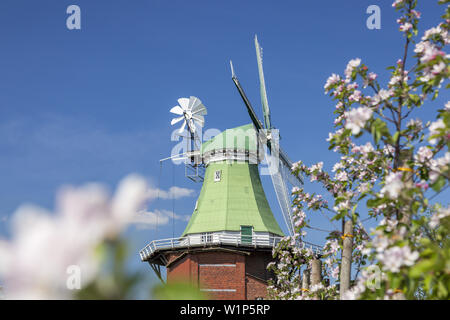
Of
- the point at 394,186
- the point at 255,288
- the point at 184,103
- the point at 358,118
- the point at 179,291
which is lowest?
the point at 255,288

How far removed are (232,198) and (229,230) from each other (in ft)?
8.51

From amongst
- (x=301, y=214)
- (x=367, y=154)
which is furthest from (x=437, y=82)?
(x=301, y=214)

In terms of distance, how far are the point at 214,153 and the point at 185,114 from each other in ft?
14.0

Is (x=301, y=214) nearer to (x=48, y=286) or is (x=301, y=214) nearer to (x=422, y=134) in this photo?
(x=422, y=134)

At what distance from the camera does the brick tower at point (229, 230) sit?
24.3 m

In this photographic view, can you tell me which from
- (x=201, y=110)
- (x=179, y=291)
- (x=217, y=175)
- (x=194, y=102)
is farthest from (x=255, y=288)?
(x=179, y=291)

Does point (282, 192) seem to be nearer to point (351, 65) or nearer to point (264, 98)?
point (264, 98)

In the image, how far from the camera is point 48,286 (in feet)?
2.84

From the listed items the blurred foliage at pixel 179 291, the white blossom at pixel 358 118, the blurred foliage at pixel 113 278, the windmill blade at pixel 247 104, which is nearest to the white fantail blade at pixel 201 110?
the windmill blade at pixel 247 104

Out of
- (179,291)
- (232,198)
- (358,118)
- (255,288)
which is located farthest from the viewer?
(232,198)

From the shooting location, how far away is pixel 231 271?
2436cm

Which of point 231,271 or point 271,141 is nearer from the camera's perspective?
point 231,271

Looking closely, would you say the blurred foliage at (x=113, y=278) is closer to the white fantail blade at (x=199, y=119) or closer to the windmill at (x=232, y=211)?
the windmill at (x=232, y=211)
